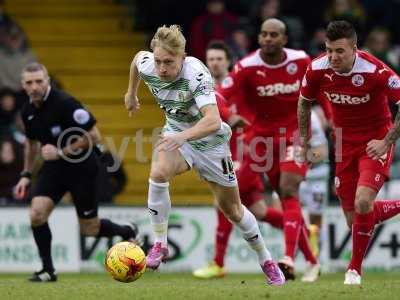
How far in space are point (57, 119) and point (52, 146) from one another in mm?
281

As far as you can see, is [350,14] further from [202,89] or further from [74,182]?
[202,89]

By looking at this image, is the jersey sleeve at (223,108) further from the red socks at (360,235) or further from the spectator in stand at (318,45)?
the spectator in stand at (318,45)

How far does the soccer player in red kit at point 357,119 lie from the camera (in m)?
10.6

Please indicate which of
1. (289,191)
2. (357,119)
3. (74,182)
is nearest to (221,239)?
(289,191)

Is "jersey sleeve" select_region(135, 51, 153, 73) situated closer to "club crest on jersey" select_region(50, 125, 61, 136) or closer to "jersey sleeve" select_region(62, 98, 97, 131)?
"jersey sleeve" select_region(62, 98, 97, 131)

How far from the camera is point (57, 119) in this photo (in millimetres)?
12312

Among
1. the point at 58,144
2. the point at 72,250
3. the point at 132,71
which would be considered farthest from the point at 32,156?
the point at 72,250

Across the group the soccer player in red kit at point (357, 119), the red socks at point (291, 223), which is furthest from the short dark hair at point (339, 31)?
the red socks at point (291, 223)

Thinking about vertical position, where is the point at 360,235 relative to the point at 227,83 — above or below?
below

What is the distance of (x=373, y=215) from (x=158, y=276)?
435 centimetres

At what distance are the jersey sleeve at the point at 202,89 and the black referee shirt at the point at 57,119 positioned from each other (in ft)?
7.61

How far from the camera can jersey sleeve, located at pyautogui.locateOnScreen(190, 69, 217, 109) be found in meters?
10.2

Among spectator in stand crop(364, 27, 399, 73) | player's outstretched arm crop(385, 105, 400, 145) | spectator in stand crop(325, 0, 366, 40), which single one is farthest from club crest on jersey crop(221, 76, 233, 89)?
spectator in stand crop(325, 0, 366, 40)

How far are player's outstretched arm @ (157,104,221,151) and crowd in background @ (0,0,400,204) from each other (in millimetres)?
7314
